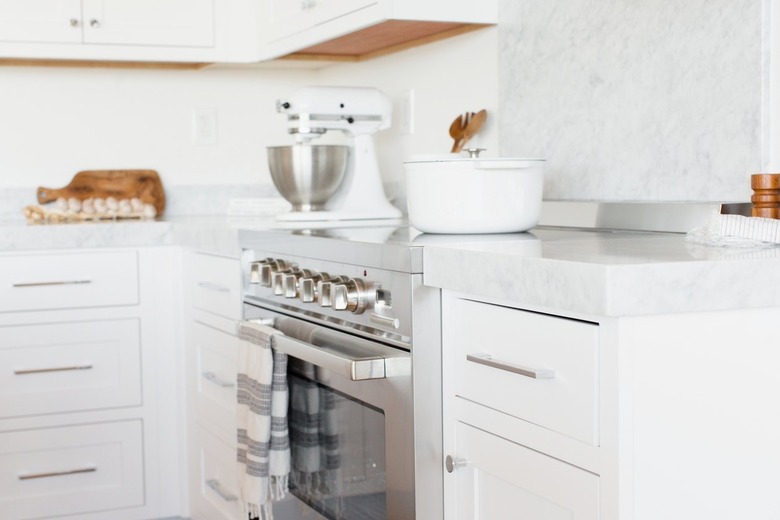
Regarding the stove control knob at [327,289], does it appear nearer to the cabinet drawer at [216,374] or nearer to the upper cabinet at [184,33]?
the cabinet drawer at [216,374]

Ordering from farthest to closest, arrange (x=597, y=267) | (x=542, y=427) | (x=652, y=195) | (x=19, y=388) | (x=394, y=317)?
(x=19, y=388) < (x=652, y=195) < (x=394, y=317) < (x=542, y=427) < (x=597, y=267)

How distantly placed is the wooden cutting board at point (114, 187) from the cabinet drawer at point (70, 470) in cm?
83

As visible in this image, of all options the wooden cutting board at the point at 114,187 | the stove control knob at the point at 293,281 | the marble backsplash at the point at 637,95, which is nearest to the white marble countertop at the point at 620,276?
the marble backsplash at the point at 637,95

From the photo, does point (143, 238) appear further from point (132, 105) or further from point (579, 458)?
point (579, 458)

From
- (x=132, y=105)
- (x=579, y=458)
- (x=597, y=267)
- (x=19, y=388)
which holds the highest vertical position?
(x=132, y=105)

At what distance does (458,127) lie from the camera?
240 centimetres

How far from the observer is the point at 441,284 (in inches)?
55.7

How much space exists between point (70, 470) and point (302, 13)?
1331mm

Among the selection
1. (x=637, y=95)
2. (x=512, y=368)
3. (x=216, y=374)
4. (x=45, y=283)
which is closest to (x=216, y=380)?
(x=216, y=374)

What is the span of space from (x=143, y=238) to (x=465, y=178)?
1.31 metres

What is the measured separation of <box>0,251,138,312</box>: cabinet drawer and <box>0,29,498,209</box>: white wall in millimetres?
661

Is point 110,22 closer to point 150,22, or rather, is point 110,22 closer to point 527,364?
point 150,22

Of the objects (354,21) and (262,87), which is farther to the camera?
(262,87)

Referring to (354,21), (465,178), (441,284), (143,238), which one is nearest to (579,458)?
(441,284)
